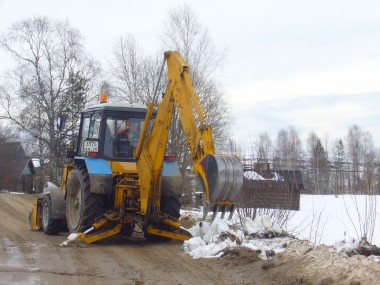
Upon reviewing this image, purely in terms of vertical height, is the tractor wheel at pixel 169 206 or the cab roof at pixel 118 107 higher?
the cab roof at pixel 118 107

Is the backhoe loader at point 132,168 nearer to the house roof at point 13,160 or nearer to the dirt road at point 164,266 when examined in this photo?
the dirt road at point 164,266

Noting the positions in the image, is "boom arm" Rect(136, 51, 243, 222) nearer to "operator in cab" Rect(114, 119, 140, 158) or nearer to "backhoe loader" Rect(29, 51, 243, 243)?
"backhoe loader" Rect(29, 51, 243, 243)

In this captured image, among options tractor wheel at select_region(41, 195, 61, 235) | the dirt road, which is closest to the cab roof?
tractor wheel at select_region(41, 195, 61, 235)

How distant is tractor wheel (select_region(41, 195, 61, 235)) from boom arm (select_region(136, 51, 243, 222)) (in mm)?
2889

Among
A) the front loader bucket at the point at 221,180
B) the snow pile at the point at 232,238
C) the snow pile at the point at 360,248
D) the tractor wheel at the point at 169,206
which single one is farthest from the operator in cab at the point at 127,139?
the snow pile at the point at 360,248

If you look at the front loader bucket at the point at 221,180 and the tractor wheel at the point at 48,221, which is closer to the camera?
the front loader bucket at the point at 221,180

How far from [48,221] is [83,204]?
2120 mm

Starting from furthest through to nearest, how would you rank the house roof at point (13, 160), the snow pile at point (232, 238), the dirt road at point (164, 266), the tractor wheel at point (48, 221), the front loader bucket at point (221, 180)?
1. the house roof at point (13, 160)
2. the tractor wheel at point (48, 221)
3. the snow pile at point (232, 238)
4. the front loader bucket at point (221, 180)
5. the dirt road at point (164, 266)

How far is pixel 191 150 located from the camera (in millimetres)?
9008

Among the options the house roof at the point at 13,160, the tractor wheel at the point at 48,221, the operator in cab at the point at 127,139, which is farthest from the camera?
the house roof at the point at 13,160

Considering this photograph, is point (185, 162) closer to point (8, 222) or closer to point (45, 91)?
point (8, 222)

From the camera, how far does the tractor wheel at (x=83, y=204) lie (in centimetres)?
1023

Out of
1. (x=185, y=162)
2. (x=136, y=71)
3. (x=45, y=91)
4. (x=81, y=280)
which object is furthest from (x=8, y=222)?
(x=45, y=91)

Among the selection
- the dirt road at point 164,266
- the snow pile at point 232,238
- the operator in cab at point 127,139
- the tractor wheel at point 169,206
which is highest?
the operator in cab at point 127,139
